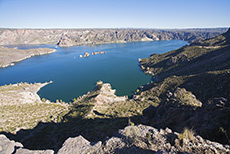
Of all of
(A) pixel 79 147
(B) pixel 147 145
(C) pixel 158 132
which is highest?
(C) pixel 158 132

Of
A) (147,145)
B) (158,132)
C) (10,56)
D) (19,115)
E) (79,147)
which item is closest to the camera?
(147,145)

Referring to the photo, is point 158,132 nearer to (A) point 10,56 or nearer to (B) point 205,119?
(B) point 205,119

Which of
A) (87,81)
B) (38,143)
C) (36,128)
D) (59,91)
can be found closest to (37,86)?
(59,91)

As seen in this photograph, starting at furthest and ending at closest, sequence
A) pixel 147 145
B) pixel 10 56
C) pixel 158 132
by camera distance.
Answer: pixel 10 56 → pixel 158 132 → pixel 147 145

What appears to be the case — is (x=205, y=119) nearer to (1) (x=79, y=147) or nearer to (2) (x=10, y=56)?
(1) (x=79, y=147)

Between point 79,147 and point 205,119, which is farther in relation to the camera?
point 205,119

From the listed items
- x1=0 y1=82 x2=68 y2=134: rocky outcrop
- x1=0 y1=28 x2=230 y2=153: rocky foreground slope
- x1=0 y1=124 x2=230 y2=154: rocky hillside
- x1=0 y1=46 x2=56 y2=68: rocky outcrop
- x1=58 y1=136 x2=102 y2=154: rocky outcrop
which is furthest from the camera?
x1=0 y1=46 x2=56 y2=68: rocky outcrop

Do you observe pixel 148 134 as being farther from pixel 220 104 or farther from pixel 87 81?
pixel 87 81

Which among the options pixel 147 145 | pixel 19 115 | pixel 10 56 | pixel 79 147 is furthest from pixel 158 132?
pixel 10 56

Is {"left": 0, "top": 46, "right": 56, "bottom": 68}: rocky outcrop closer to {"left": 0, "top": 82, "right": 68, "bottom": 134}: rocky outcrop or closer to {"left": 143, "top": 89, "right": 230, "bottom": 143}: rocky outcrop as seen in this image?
{"left": 0, "top": 82, "right": 68, "bottom": 134}: rocky outcrop

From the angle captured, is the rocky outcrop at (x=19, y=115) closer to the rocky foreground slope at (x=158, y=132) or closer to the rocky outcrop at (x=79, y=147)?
the rocky foreground slope at (x=158, y=132)

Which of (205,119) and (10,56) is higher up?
(205,119)

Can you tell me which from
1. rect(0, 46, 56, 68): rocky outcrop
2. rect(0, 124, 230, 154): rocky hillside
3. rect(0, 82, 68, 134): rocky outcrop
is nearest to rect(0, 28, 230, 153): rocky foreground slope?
rect(0, 124, 230, 154): rocky hillside
